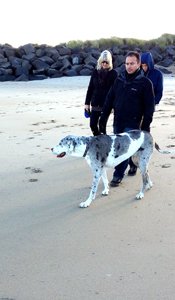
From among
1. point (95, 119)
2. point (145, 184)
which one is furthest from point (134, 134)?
point (95, 119)

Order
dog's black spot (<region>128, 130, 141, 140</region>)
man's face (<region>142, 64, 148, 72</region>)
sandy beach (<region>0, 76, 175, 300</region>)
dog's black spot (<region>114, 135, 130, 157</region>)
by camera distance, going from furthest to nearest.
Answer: man's face (<region>142, 64, 148, 72</region>) → dog's black spot (<region>128, 130, 141, 140</region>) → dog's black spot (<region>114, 135, 130, 157</region>) → sandy beach (<region>0, 76, 175, 300</region>)

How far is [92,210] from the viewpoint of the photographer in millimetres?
5426

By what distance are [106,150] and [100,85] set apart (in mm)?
1797

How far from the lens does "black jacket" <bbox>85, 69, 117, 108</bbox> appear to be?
7.07 meters

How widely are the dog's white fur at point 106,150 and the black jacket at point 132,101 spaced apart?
0.29 meters

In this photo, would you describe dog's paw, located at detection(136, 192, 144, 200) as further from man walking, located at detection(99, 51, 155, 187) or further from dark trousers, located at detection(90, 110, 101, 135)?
dark trousers, located at detection(90, 110, 101, 135)

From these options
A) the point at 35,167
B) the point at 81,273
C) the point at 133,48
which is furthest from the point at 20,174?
the point at 133,48

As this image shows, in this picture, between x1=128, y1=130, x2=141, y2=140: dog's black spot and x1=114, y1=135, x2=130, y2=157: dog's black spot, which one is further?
→ x1=128, y1=130, x2=141, y2=140: dog's black spot

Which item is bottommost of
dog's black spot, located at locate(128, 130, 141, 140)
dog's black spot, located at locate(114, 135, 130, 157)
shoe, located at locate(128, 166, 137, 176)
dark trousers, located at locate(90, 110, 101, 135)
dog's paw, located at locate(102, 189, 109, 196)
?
shoe, located at locate(128, 166, 137, 176)

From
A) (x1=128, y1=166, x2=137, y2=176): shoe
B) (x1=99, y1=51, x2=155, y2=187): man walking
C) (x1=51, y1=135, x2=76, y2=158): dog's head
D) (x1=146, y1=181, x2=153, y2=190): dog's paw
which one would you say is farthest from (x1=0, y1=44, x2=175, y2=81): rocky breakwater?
(x1=51, y1=135, x2=76, y2=158): dog's head

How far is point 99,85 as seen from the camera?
23.6ft

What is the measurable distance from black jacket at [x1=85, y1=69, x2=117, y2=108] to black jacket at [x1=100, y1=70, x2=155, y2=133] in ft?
2.78

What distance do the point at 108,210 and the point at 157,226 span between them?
2.40ft

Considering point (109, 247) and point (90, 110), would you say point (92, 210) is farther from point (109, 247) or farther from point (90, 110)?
point (90, 110)
